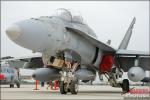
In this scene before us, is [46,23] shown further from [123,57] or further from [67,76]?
[123,57]

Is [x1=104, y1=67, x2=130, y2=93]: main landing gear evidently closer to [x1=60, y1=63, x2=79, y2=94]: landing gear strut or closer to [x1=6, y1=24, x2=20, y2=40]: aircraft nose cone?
[x1=60, y1=63, x2=79, y2=94]: landing gear strut

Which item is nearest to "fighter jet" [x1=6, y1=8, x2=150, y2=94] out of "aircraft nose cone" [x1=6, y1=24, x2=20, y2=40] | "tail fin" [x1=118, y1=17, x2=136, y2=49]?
"aircraft nose cone" [x1=6, y1=24, x2=20, y2=40]

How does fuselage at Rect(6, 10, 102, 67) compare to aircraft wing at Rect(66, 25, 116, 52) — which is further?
aircraft wing at Rect(66, 25, 116, 52)

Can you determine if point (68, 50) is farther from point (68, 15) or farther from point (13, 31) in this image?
point (13, 31)

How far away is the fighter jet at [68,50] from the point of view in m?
11.3

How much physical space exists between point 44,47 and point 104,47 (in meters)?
3.86

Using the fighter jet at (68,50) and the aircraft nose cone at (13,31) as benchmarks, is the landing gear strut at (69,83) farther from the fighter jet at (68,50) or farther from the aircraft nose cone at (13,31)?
the aircraft nose cone at (13,31)

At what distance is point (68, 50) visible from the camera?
1333 cm

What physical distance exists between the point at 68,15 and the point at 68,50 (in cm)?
156

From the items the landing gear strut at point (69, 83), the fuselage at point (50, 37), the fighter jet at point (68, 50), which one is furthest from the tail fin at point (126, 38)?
the landing gear strut at point (69, 83)

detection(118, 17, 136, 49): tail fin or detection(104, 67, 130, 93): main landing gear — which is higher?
detection(118, 17, 136, 49): tail fin

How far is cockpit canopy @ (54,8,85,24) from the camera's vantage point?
44.7 feet

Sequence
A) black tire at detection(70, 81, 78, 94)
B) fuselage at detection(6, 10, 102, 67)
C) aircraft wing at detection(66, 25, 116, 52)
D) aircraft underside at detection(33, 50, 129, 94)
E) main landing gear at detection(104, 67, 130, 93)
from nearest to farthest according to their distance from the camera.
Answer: fuselage at detection(6, 10, 102, 67)
black tire at detection(70, 81, 78, 94)
aircraft underside at detection(33, 50, 129, 94)
aircraft wing at detection(66, 25, 116, 52)
main landing gear at detection(104, 67, 130, 93)

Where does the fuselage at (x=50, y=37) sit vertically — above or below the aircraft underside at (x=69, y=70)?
above
